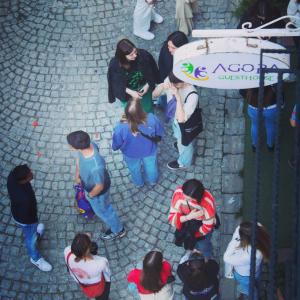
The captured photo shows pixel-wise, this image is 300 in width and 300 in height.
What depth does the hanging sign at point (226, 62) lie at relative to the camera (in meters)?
5.56

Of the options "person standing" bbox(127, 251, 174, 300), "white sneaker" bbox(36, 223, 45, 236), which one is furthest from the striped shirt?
"white sneaker" bbox(36, 223, 45, 236)

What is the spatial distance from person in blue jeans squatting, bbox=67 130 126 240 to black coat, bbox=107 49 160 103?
111 cm

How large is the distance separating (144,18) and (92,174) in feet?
11.9

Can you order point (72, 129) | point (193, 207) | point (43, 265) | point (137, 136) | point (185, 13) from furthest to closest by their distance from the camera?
point (185, 13) < point (72, 129) < point (43, 265) < point (137, 136) < point (193, 207)

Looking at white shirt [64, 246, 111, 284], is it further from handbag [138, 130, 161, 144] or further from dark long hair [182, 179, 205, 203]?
handbag [138, 130, 161, 144]

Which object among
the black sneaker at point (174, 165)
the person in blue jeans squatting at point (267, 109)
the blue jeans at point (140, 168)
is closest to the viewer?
the person in blue jeans squatting at point (267, 109)

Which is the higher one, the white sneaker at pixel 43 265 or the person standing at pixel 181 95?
the person standing at pixel 181 95

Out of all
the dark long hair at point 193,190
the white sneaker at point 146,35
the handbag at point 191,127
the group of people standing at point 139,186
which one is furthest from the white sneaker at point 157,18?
the dark long hair at point 193,190

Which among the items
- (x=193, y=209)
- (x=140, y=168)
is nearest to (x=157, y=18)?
(x=140, y=168)

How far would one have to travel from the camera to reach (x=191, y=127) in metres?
7.96

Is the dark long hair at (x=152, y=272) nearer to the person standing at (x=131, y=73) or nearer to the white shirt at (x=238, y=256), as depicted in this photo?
the white shirt at (x=238, y=256)

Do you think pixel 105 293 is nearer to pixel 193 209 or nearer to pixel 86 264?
pixel 86 264

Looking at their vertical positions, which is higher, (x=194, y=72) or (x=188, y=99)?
(x=194, y=72)

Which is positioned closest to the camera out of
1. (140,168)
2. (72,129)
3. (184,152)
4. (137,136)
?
(137,136)
